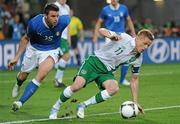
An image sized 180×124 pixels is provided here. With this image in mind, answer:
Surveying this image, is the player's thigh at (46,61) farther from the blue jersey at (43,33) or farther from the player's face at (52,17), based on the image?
the player's face at (52,17)

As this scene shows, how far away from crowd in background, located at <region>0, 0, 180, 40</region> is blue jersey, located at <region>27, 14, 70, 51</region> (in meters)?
13.2

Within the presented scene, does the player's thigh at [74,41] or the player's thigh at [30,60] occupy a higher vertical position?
the player's thigh at [30,60]

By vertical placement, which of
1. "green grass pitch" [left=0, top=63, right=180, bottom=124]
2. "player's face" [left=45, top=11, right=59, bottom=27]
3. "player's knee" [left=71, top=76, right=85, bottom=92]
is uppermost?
"player's face" [left=45, top=11, right=59, bottom=27]

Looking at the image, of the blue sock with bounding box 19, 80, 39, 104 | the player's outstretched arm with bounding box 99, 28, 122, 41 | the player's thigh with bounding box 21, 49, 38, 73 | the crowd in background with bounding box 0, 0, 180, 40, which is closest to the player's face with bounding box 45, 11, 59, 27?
the player's thigh with bounding box 21, 49, 38, 73

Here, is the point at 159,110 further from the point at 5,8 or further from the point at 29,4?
the point at 29,4

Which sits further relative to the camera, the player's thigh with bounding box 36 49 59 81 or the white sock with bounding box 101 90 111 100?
the player's thigh with bounding box 36 49 59 81

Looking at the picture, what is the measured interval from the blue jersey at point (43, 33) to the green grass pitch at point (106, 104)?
4.05ft

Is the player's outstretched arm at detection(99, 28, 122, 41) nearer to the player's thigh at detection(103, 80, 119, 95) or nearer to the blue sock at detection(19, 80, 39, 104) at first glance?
the player's thigh at detection(103, 80, 119, 95)

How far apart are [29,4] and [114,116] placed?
22.3 meters

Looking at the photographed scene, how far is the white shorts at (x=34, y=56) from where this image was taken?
12.5 meters

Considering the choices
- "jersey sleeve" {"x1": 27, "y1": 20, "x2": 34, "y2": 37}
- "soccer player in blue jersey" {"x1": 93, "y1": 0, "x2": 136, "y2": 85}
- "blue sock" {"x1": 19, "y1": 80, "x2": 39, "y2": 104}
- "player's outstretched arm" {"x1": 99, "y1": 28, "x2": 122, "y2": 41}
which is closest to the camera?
"player's outstretched arm" {"x1": 99, "y1": 28, "x2": 122, "y2": 41}

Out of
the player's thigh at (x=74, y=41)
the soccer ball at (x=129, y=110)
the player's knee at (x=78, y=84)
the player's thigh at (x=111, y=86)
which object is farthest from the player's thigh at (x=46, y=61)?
the player's thigh at (x=74, y=41)

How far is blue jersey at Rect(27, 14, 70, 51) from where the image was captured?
12406 mm

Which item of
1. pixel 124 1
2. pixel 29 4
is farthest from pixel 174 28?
pixel 29 4
